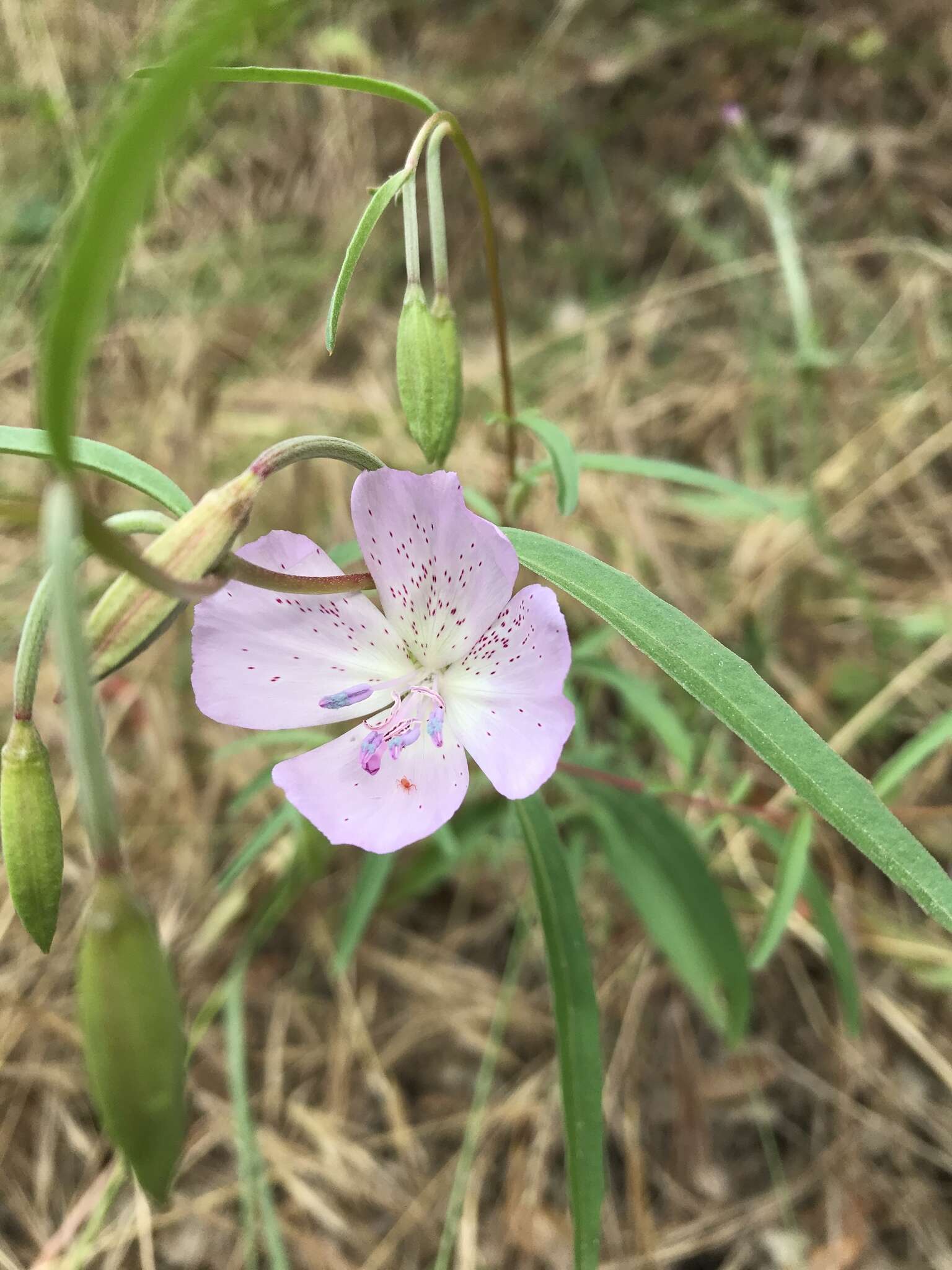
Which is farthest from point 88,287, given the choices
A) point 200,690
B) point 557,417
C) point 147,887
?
point 557,417

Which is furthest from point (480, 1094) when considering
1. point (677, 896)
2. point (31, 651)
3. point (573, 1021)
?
point (31, 651)

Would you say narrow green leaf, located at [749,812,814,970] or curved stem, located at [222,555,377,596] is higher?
curved stem, located at [222,555,377,596]

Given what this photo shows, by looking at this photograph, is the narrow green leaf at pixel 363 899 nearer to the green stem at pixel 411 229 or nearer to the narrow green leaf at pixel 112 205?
the green stem at pixel 411 229

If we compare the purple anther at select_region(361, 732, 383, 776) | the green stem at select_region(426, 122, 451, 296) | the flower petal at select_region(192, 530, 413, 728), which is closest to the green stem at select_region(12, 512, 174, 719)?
the flower petal at select_region(192, 530, 413, 728)

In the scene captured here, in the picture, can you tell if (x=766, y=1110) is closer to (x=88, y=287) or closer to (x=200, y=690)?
(x=200, y=690)

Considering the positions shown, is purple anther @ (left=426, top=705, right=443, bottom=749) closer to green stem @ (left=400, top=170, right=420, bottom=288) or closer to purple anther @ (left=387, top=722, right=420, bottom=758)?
purple anther @ (left=387, top=722, right=420, bottom=758)

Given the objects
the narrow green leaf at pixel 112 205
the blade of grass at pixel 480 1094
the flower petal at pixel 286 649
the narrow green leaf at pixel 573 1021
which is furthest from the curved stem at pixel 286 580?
the blade of grass at pixel 480 1094
